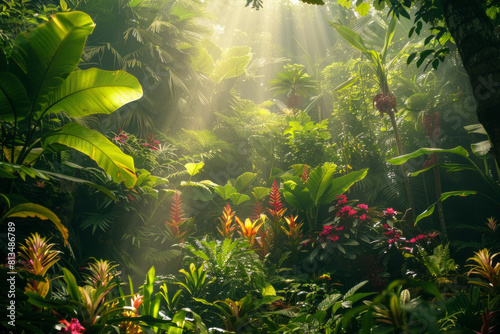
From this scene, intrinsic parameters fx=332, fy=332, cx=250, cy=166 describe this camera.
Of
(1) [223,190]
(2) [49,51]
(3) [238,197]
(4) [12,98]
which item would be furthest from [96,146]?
(3) [238,197]

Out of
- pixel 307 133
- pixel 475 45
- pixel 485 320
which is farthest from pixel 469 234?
pixel 475 45

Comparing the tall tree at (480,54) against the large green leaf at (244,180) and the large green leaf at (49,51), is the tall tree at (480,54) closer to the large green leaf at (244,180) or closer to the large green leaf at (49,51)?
the large green leaf at (49,51)

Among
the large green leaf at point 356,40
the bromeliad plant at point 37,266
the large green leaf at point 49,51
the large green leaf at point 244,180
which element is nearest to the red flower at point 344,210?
the large green leaf at point 244,180

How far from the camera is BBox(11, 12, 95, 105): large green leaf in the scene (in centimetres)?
260

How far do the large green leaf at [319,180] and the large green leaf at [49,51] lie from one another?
117 inches

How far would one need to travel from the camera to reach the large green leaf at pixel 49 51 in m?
2.60

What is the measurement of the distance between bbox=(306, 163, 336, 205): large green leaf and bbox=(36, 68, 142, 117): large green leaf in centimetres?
244

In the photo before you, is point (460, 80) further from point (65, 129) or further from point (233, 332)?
point (65, 129)

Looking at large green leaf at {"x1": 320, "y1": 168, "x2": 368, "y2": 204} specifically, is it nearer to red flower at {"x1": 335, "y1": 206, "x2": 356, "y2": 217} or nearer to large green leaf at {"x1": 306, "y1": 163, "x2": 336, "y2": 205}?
large green leaf at {"x1": 306, "y1": 163, "x2": 336, "y2": 205}

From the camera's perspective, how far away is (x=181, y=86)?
23.1ft

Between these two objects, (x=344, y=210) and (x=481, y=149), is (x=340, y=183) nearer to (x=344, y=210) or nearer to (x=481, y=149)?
(x=344, y=210)

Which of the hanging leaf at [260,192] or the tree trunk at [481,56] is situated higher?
the tree trunk at [481,56]

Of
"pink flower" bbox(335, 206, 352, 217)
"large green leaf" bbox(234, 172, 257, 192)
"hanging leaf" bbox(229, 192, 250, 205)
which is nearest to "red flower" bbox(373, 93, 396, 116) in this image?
"pink flower" bbox(335, 206, 352, 217)

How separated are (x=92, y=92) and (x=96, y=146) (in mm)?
493
